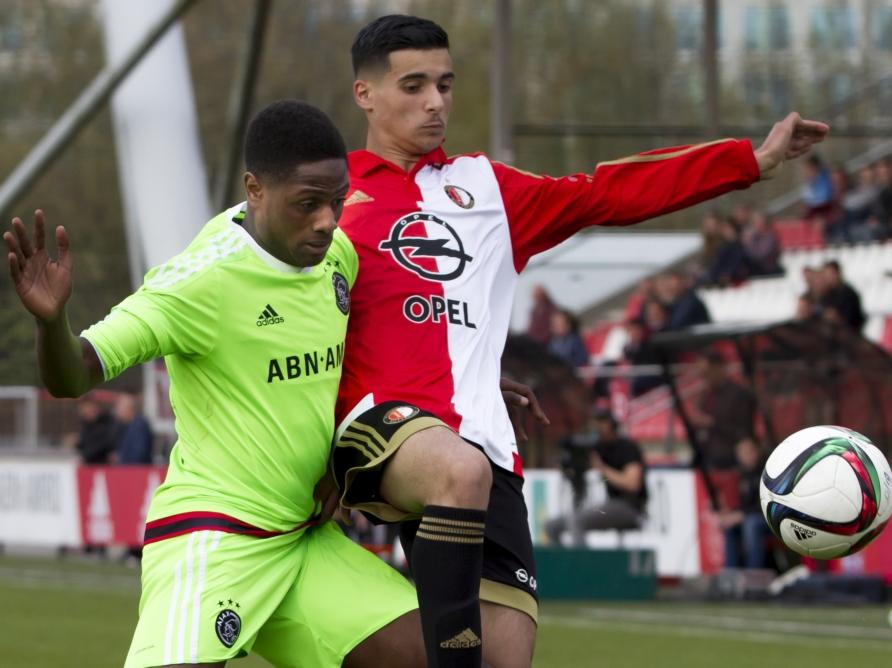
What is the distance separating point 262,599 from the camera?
15.9 feet

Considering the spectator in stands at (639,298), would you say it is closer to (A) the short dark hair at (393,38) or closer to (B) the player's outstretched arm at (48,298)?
(A) the short dark hair at (393,38)

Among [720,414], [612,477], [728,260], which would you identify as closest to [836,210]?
[728,260]

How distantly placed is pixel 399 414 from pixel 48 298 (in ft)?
3.54

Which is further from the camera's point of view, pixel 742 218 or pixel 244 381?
pixel 742 218

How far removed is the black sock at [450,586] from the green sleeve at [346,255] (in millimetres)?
806

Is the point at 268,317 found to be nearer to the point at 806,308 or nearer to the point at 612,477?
the point at 612,477

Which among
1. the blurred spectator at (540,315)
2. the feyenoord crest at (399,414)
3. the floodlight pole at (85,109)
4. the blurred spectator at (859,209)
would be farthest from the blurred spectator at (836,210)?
the feyenoord crest at (399,414)

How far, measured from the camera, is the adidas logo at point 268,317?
4.88 meters

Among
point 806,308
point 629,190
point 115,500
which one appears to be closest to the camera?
point 629,190

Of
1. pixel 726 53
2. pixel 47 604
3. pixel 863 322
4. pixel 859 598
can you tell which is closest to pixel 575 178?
pixel 859 598

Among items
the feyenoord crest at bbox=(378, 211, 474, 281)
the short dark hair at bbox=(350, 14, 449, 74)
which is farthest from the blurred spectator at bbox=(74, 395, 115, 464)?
the feyenoord crest at bbox=(378, 211, 474, 281)

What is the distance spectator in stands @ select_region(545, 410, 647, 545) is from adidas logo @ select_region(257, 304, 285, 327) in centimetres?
888

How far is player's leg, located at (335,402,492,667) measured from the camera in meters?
4.71

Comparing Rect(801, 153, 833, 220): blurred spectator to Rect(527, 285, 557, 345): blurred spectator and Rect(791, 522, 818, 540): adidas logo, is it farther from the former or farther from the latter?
Rect(791, 522, 818, 540): adidas logo
